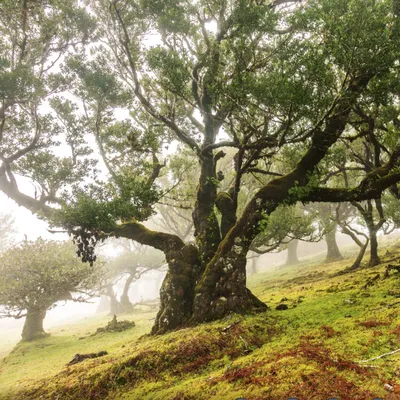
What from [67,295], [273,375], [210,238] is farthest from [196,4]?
[67,295]

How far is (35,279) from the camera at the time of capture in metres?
20.0

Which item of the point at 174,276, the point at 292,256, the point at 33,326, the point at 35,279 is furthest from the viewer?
the point at 292,256

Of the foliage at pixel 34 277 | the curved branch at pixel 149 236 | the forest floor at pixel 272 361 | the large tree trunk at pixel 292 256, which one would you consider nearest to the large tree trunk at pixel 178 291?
the curved branch at pixel 149 236

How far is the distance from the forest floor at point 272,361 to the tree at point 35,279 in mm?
11501

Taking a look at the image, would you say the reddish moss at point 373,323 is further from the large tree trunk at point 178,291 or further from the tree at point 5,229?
the tree at point 5,229

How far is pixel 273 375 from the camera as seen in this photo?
4.62 meters

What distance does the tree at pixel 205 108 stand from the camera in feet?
26.6

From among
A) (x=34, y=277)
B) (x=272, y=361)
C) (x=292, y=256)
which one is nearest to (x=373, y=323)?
(x=272, y=361)

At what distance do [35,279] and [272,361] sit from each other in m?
19.7

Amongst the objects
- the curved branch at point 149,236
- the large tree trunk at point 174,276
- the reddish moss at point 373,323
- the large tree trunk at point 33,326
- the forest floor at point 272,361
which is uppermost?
the curved branch at point 149,236

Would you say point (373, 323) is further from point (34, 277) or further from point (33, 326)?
point (33, 326)

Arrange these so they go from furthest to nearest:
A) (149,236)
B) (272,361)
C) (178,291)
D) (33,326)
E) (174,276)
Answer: (33,326), (149,236), (174,276), (178,291), (272,361)

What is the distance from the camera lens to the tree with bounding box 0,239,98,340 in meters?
19.5

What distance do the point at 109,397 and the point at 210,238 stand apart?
6.34 m
